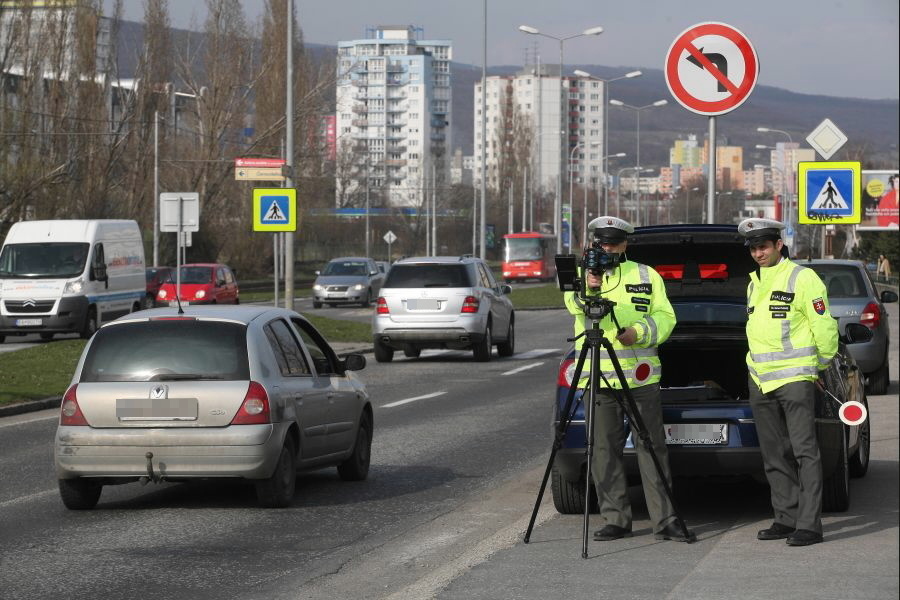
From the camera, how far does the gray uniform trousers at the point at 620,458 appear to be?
8289mm

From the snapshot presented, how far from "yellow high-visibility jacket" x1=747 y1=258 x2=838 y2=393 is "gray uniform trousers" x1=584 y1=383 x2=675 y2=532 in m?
0.64

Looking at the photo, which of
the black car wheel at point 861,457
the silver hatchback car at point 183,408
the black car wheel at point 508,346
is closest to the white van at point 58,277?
the black car wheel at point 508,346

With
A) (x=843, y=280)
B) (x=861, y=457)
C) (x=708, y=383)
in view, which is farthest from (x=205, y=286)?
(x=708, y=383)

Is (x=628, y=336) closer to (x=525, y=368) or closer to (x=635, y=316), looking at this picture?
(x=635, y=316)

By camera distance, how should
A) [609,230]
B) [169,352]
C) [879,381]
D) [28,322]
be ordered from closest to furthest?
1. [609,230]
2. [169,352]
3. [879,381]
4. [28,322]

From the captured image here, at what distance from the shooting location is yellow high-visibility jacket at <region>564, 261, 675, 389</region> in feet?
26.9

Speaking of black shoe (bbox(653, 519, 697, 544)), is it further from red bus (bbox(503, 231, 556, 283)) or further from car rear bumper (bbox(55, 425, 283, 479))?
red bus (bbox(503, 231, 556, 283))

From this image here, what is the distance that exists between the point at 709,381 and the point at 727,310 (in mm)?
490

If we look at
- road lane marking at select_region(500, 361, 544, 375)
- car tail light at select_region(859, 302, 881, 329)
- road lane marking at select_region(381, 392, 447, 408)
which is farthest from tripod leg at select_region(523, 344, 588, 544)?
road lane marking at select_region(500, 361, 544, 375)

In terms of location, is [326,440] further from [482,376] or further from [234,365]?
[482,376]

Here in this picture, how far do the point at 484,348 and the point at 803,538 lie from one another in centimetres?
1796

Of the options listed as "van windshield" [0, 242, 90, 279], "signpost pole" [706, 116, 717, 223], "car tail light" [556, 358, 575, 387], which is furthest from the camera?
"van windshield" [0, 242, 90, 279]

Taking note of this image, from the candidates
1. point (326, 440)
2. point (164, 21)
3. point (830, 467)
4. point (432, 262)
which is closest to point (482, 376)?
point (432, 262)

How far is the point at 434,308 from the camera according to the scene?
2541cm
